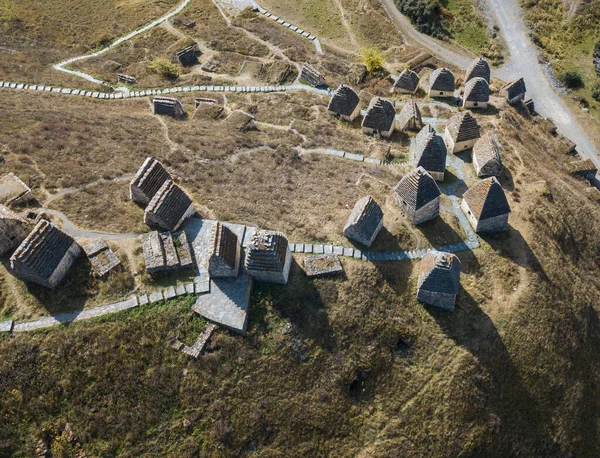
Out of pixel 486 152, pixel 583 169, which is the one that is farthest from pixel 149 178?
pixel 583 169

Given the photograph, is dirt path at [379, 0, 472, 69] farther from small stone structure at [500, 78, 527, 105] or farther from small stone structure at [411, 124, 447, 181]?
small stone structure at [411, 124, 447, 181]

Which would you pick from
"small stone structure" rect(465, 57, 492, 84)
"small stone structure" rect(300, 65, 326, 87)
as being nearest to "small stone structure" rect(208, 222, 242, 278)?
"small stone structure" rect(300, 65, 326, 87)

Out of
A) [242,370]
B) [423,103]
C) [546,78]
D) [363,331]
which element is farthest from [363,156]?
[546,78]

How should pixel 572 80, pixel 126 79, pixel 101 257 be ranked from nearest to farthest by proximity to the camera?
pixel 101 257
pixel 126 79
pixel 572 80

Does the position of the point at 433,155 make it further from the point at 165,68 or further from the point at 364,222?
the point at 165,68

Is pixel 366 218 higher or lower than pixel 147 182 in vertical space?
higher
